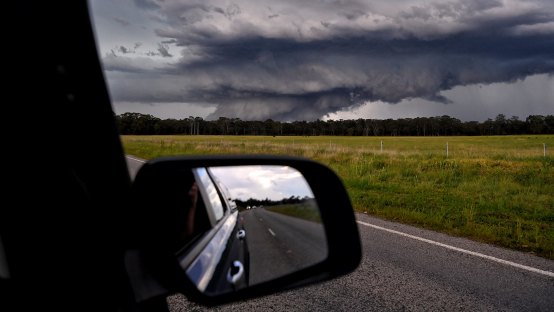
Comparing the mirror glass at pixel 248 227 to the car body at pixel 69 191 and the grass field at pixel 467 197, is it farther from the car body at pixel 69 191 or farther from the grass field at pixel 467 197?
the grass field at pixel 467 197

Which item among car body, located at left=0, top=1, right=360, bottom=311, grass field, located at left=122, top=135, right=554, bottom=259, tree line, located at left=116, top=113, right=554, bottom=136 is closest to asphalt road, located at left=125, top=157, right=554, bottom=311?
grass field, located at left=122, top=135, right=554, bottom=259

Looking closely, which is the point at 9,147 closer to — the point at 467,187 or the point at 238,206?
the point at 238,206

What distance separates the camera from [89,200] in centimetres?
94

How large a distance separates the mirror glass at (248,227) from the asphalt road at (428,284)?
2685 millimetres

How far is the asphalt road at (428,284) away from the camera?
13.3ft

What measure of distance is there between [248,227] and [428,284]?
149 inches

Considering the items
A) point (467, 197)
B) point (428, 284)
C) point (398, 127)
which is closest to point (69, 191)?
point (428, 284)

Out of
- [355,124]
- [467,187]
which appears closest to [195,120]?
[467,187]

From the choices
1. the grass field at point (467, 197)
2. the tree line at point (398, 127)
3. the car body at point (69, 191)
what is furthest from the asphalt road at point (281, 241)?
the tree line at point (398, 127)

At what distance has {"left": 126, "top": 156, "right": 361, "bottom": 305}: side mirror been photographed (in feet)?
3.53

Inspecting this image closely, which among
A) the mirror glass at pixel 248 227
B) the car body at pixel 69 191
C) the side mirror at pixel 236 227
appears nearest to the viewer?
the car body at pixel 69 191

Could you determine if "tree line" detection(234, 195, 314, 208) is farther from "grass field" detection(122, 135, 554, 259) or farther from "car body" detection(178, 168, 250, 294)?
"grass field" detection(122, 135, 554, 259)

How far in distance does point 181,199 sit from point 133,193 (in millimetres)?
138

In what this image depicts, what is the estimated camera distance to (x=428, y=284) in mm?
4633
